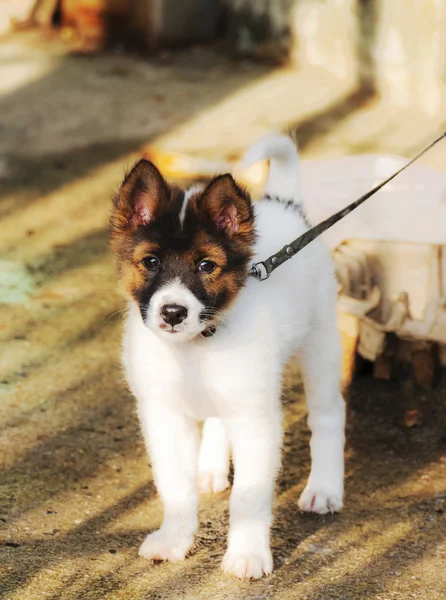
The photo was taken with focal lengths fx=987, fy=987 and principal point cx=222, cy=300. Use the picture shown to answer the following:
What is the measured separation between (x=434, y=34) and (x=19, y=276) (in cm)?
440

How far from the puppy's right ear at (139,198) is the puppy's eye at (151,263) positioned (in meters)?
A: 0.16

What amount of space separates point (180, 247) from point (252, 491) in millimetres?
921

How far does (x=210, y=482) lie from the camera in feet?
13.8

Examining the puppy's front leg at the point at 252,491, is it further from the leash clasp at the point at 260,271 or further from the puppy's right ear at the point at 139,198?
the puppy's right ear at the point at 139,198

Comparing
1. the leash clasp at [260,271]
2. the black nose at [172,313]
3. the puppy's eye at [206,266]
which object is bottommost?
the leash clasp at [260,271]

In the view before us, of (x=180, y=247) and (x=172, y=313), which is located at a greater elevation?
(x=180, y=247)

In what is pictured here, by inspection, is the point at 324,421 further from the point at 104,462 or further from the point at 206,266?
the point at 206,266

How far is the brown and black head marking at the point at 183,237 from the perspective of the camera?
322 centimetres

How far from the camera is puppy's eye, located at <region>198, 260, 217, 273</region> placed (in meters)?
3.24

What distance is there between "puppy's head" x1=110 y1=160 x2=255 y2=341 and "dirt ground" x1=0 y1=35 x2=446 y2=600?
99cm

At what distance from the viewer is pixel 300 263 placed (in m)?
3.82

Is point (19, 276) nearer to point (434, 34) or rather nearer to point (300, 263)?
point (300, 263)

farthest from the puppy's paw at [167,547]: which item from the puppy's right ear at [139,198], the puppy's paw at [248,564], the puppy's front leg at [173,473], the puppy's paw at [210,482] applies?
the puppy's right ear at [139,198]

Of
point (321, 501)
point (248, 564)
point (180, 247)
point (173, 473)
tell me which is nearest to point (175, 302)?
point (180, 247)
